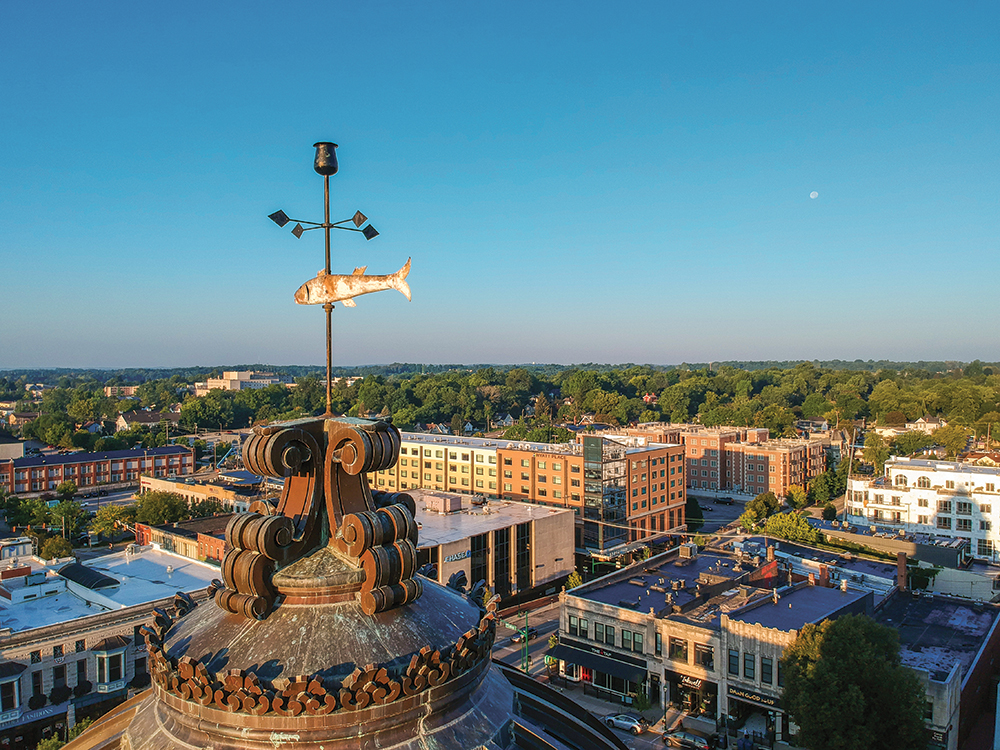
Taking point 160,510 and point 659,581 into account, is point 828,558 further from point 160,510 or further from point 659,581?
point 160,510

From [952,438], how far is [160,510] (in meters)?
86.4

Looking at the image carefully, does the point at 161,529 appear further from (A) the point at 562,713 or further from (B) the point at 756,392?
(B) the point at 756,392

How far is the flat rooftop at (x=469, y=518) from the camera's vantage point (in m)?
42.6

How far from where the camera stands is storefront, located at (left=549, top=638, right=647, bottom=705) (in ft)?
106

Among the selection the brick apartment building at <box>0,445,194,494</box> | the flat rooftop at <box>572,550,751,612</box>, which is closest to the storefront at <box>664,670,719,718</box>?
the flat rooftop at <box>572,550,751,612</box>

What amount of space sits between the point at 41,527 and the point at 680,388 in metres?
115

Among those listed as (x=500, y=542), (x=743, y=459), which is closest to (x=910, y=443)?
(x=743, y=459)

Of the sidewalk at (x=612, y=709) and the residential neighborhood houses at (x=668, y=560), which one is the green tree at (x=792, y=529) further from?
the sidewalk at (x=612, y=709)

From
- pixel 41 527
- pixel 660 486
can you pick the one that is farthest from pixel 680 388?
pixel 41 527

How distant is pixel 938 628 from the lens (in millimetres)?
31344

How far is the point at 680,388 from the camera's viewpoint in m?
145

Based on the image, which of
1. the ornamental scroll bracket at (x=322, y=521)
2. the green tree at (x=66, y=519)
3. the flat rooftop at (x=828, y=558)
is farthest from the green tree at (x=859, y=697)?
the green tree at (x=66, y=519)

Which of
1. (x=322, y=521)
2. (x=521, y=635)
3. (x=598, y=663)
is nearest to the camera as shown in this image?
(x=322, y=521)

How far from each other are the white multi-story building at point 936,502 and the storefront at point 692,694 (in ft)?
94.4
